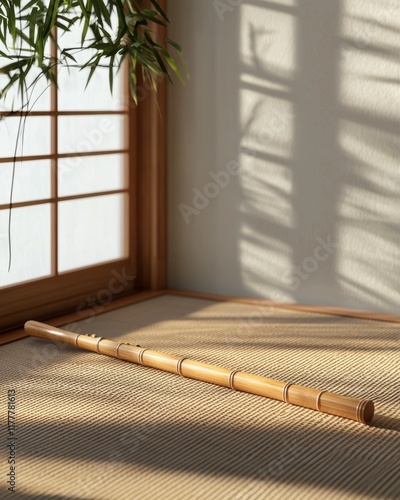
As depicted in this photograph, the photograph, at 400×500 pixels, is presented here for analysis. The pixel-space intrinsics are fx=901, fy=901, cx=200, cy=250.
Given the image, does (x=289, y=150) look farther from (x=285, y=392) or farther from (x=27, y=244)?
(x=285, y=392)

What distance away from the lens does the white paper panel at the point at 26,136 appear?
362 cm

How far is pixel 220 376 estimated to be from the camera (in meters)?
2.97

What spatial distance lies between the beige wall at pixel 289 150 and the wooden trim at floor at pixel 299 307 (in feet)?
0.17

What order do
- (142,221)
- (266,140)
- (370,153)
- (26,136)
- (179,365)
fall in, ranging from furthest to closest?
(142,221)
(266,140)
(370,153)
(26,136)
(179,365)

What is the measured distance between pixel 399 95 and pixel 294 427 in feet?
5.98

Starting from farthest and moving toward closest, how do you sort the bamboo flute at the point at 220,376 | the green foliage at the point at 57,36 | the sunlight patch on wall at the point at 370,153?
the sunlight patch on wall at the point at 370,153, the green foliage at the point at 57,36, the bamboo flute at the point at 220,376

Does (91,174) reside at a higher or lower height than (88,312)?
higher

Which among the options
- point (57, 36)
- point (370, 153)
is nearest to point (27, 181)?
point (57, 36)

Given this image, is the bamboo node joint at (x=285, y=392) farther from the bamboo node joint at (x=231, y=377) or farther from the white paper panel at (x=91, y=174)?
the white paper panel at (x=91, y=174)

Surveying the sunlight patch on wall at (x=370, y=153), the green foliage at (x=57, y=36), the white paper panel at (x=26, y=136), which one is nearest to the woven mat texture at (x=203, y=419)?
the sunlight patch on wall at (x=370, y=153)

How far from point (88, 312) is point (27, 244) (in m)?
0.43

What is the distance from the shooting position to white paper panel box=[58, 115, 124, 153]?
3963mm

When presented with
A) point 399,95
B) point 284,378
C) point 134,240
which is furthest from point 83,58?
point 284,378

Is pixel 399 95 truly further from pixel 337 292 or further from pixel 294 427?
pixel 294 427
